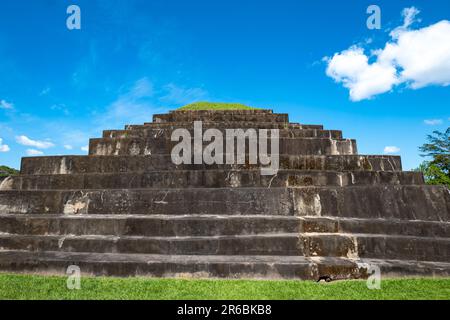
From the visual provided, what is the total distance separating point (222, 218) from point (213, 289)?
1.75 m

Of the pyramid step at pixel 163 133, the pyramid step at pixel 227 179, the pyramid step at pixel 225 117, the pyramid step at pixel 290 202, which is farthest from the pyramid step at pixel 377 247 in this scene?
the pyramid step at pixel 225 117

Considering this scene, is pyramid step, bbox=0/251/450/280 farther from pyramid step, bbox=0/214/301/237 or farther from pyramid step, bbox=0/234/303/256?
pyramid step, bbox=0/214/301/237

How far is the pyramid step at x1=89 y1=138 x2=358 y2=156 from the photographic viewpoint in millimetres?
8609

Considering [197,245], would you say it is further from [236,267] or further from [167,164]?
[167,164]

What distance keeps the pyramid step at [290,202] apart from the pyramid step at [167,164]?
4.32 feet

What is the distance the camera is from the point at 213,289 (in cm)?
461

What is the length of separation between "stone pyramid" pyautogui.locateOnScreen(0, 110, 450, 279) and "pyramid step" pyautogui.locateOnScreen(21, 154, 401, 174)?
0.03m

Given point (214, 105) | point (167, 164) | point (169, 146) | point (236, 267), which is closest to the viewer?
point (236, 267)

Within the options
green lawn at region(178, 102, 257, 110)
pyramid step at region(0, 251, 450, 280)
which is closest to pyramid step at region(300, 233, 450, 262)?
pyramid step at region(0, 251, 450, 280)

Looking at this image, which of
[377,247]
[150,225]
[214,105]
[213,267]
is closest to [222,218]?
[213,267]

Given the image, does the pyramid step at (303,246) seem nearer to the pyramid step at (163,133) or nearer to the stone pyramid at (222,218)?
the stone pyramid at (222,218)

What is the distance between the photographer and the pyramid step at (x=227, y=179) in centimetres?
721
